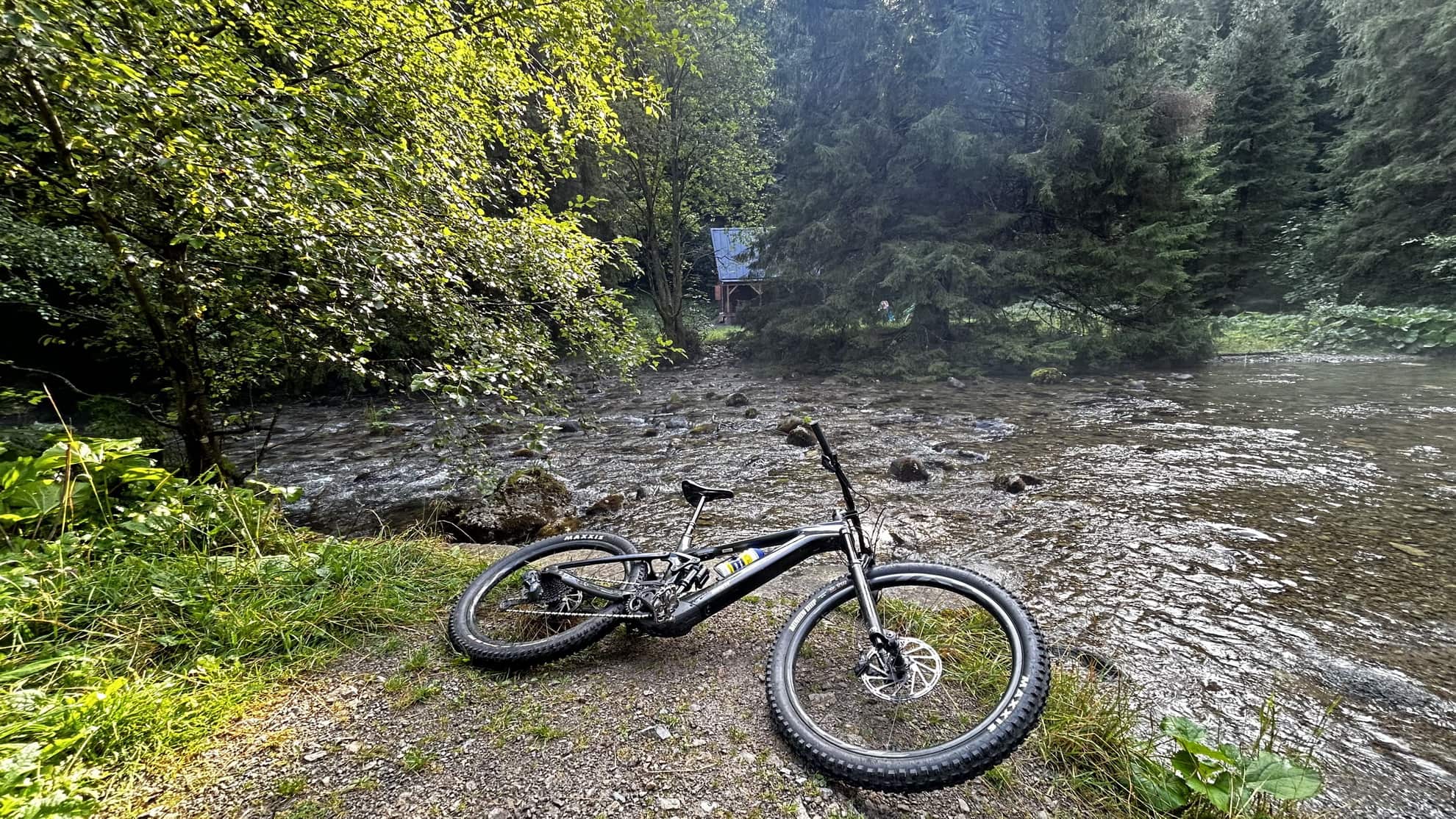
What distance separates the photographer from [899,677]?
2246 mm

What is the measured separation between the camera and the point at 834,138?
591 inches

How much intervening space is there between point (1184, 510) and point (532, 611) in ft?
20.0

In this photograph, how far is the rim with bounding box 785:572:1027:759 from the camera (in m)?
1.95

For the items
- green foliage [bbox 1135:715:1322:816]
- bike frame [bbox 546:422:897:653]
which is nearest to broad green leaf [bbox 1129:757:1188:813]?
green foliage [bbox 1135:715:1322:816]

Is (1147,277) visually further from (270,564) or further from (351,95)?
(270,564)

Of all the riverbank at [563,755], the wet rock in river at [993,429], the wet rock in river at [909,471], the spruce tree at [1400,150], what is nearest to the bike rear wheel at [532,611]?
the riverbank at [563,755]

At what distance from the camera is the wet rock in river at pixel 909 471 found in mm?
6578

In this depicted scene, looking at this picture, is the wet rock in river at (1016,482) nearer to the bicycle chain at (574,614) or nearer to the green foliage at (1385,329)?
the bicycle chain at (574,614)

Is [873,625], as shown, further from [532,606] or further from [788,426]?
[788,426]

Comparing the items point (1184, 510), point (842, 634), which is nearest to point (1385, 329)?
point (1184, 510)

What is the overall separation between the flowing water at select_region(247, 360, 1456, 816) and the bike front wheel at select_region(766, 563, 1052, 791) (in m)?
0.79

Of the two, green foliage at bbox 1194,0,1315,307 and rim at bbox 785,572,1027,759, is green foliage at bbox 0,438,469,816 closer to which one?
rim at bbox 785,572,1027,759

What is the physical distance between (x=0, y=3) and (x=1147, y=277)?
16.7 m

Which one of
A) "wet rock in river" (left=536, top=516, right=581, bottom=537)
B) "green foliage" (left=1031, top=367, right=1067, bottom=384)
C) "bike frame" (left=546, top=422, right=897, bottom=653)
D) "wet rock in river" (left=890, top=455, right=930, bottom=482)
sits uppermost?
"bike frame" (left=546, top=422, right=897, bottom=653)
